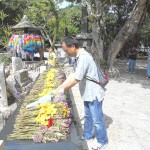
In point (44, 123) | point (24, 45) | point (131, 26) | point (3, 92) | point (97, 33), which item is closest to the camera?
point (44, 123)

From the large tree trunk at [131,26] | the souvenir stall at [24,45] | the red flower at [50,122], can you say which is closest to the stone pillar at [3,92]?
the red flower at [50,122]

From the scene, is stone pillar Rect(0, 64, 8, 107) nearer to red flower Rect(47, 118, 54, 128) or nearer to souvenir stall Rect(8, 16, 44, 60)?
red flower Rect(47, 118, 54, 128)

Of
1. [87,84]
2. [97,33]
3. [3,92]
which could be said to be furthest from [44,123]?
[97,33]

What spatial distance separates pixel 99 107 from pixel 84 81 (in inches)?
19.2

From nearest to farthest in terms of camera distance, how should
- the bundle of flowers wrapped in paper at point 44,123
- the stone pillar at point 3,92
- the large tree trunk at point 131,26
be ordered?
1. the bundle of flowers wrapped in paper at point 44,123
2. the stone pillar at point 3,92
3. the large tree trunk at point 131,26

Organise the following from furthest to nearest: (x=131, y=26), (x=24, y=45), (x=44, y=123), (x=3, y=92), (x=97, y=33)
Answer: (x=24, y=45)
(x=97, y=33)
(x=131, y=26)
(x=3, y=92)
(x=44, y=123)

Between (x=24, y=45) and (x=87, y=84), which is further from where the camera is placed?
(x=24, y=45)

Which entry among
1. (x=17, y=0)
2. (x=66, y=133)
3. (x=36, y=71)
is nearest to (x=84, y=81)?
(x=66, y=133)

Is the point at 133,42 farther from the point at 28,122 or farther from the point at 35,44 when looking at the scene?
the point at 28,122

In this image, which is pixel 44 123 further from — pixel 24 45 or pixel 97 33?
pixel 24 45

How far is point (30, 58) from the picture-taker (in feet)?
52.0

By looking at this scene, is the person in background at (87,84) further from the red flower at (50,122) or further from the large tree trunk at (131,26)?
the large tree trunk at (131,26)

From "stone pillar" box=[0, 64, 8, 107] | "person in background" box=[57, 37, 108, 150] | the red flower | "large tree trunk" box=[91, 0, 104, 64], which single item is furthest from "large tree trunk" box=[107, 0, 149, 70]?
the red flower

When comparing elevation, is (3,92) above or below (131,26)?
below
